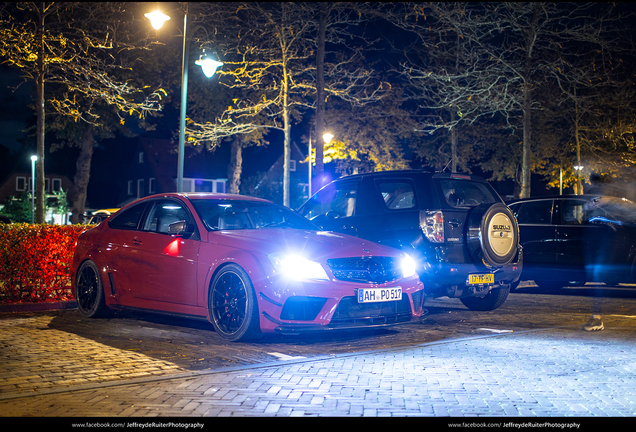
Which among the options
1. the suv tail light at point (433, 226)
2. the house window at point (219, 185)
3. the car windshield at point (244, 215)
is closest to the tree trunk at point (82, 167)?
the house window at point (219, 185)

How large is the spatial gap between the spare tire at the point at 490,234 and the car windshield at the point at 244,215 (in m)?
2.18

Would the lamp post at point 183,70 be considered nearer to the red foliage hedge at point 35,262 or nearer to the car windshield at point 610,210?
the red foliage hedge at point 35,262

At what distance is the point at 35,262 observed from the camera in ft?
34.6

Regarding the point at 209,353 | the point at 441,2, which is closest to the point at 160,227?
the point at 209,353

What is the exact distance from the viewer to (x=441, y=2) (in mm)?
20891

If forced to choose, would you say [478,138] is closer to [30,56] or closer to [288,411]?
[30,56]

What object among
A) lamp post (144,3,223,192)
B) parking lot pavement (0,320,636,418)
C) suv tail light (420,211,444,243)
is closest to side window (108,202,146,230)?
parking lot pavement (0,320,636,418)

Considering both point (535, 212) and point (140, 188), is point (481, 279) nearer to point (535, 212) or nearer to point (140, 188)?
point (535, 212)

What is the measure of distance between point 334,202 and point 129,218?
336cm

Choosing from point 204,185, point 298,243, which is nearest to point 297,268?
point 298,243

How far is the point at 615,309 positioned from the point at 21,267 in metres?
9.57

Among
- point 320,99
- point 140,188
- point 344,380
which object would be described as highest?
point 140,188

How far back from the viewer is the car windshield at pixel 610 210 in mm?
12273

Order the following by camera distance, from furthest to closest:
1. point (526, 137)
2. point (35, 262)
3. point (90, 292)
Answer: point (526, 137) → point (35, 262) → point (90, 292)
